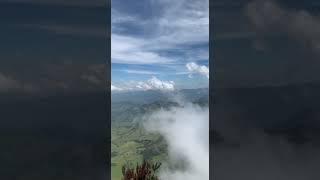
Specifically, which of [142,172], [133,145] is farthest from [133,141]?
[142,172]

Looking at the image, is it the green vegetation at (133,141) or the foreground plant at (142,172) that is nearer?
the foreground plant at (142,172)

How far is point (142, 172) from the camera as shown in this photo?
466 centimetres

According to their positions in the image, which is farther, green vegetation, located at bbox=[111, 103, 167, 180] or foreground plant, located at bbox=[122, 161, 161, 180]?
green vegetation, located at bbox=[111, 103, 167, 180]

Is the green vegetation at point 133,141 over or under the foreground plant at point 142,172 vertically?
over

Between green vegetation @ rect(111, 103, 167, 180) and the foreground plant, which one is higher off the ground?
green vegetation @ rect(111, 103, 167, 180)

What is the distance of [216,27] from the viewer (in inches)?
171

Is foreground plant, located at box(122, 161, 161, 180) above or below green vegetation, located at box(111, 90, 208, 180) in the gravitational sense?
below

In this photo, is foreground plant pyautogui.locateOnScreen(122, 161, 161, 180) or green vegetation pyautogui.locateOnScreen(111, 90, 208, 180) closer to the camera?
foreground plant pyautogui.locateOnScreen(122, 161, 161, 180)

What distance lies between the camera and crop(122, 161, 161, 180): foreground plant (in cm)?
462

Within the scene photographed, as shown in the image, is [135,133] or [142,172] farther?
[135,133]

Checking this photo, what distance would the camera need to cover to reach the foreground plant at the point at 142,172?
462cm

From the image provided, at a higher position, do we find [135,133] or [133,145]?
[135,133]

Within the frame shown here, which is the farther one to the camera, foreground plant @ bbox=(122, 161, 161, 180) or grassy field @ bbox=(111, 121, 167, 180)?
grassy field @ bbox=(111, 121, 167, 180)

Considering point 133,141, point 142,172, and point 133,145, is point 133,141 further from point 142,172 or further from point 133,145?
point 142,172
